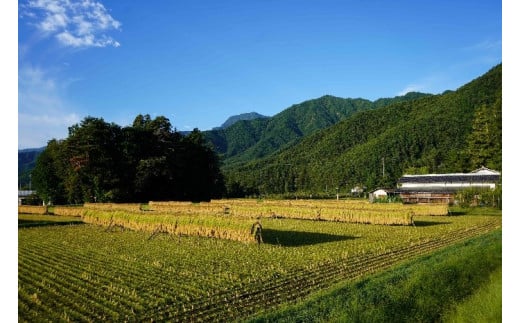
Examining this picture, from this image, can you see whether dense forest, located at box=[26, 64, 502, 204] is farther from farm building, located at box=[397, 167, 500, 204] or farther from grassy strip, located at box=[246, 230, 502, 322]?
grassy strip, located at box=[246, 230, 502, 322]

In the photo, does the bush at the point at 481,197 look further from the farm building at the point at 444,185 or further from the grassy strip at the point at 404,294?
the grassy strip at the point at 404,294

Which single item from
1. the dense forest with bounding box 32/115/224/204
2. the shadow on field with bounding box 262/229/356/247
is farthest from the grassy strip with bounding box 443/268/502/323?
the dense forest with bounding box 32/115/224/204

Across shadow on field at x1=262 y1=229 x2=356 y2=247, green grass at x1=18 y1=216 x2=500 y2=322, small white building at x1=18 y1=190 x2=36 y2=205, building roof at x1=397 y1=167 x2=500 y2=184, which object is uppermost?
building roof at x1=397 y1=167 x2=500 y2=184

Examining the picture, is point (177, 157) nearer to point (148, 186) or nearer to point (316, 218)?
point (148, 186)

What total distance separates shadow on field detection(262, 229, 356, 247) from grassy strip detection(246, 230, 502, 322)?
304 inches

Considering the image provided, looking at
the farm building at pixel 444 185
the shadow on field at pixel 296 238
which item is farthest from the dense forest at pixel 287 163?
the shadow on field at pixel 296 238

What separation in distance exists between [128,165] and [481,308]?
181ft

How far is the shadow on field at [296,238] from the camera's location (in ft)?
71.0

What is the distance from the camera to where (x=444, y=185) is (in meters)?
59.7

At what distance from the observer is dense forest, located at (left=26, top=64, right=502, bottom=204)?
57.9m

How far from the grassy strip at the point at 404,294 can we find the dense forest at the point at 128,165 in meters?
49.8

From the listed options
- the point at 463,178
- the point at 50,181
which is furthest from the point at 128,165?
the point at 463,178

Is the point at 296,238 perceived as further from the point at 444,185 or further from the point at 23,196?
the point at 23,196

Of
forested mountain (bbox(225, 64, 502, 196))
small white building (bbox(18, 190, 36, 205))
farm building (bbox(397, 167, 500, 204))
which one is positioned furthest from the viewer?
forested mountain (bbox(225, 64, 502, 196))
